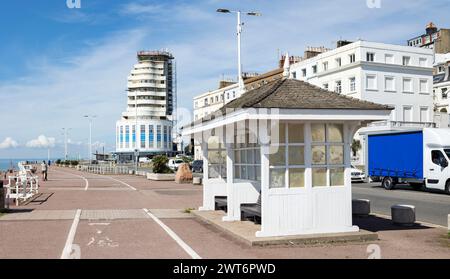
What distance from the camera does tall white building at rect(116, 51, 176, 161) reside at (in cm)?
14438

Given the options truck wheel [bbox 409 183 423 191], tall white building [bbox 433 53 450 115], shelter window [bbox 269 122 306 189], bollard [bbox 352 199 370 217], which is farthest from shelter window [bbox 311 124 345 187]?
tall white building [bbox 433 53 450 115]

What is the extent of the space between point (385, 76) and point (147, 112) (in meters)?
101

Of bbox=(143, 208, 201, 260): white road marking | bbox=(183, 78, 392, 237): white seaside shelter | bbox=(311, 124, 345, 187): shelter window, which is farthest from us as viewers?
bbox=(311, 124, 345, 187): shelter window

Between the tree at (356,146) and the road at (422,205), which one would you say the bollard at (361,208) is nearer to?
the road at (422,205)

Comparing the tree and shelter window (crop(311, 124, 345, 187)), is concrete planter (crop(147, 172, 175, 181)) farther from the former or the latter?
shelter window (crop(311, 124, 345, 187))

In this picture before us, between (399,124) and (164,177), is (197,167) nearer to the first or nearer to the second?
(164,177)

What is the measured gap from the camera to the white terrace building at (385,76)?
56.4m

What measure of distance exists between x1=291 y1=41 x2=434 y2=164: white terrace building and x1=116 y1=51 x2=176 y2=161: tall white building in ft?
285

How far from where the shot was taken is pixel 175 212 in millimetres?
16469

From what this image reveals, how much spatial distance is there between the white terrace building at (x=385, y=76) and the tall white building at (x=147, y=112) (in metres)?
86.9

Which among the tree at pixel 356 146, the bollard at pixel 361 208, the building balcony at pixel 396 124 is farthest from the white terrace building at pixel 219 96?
the bollard at pixel 361 208

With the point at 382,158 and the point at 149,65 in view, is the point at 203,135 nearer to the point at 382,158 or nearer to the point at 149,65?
the point at 382,158

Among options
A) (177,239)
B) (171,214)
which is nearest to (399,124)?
(171,214)
